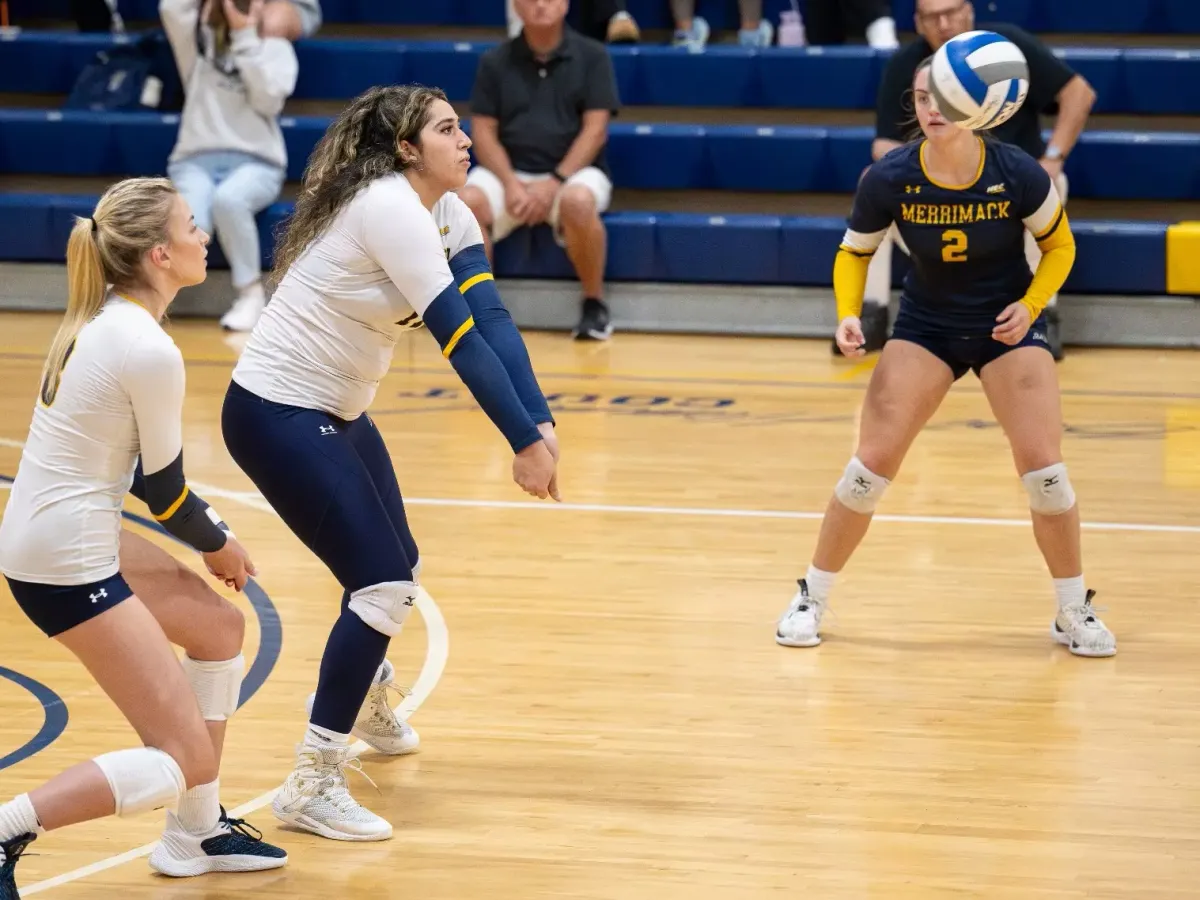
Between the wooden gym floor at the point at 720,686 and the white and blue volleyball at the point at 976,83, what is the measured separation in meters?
1.47

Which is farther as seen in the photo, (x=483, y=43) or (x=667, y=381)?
(x=483, y=43)

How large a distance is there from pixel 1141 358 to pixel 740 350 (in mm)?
2048

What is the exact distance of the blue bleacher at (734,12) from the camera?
33.2 feet

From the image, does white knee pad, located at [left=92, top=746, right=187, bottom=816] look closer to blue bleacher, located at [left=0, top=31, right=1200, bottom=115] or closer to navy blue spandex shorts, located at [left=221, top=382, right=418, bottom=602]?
navy blue spandex shorts, located at [left=221, top=382, right=418, bottom=602]

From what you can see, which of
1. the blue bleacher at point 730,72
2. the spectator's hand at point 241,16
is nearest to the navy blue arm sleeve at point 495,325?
the spectator's hand at point 241,16

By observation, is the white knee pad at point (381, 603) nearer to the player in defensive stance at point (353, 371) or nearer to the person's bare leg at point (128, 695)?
the player in defensive stance at point (353, 371)

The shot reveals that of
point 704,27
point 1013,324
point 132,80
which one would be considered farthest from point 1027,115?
point 132,80

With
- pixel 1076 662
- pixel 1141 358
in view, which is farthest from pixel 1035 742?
pixel 1141 358

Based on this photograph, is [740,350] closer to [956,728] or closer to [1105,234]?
[1105,234]

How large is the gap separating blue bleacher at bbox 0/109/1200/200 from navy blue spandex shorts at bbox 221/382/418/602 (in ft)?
21.6

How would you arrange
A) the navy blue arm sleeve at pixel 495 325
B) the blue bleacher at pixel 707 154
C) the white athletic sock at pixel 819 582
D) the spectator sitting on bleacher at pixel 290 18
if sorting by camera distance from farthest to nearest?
the spectator sitting on bleacher at pixel 290 18
the blue bleacher at pixel 707 154
the white athletic sock at pixel 819 582
the navy blue arm sleeve at pixel 495 325

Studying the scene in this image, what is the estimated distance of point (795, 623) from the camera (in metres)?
4.88

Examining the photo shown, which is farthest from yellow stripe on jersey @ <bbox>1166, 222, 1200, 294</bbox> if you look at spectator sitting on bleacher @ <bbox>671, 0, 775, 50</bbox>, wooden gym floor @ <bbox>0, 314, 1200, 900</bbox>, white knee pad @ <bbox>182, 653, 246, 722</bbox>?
white knee pad @ <bbox>182, 653, 246, 722</bbox>

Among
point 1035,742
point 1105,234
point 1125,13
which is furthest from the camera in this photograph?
point 1125,13
